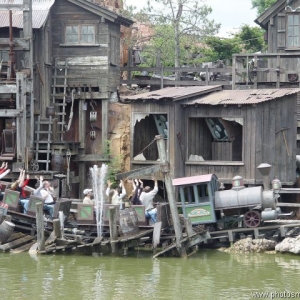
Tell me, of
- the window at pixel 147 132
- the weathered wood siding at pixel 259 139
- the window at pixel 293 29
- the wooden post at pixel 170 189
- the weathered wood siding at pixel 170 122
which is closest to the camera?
the wooden post at pixel 170 189

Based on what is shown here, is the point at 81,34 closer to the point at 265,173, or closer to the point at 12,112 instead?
the point at 12,112

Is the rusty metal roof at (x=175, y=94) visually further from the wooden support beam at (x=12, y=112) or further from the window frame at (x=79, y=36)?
the window frame at (x=79, y=36)

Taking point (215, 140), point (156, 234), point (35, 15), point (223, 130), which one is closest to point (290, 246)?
point (156, 234)

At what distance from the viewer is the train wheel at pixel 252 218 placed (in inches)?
1220

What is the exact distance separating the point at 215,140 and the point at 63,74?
7.22m

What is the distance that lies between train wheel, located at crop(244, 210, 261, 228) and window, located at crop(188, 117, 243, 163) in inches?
158

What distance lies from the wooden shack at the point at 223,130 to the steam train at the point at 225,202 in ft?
7.86

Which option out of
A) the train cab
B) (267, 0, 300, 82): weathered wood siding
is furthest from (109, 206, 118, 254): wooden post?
(267, 0, 300, 82): weathered wood siding

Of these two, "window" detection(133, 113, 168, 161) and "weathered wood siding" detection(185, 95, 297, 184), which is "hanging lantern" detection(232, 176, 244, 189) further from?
"window" detection(133, 113, 168, 161)

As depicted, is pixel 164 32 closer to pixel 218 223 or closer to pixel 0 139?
pixel 0 139

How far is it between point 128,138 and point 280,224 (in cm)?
963

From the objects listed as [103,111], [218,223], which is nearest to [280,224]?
[218,223]

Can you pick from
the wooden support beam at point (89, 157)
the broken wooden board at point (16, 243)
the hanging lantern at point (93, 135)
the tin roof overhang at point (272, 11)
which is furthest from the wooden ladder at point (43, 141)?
the tin roof overhang at point (272, 11)

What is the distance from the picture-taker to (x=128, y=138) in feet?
128
